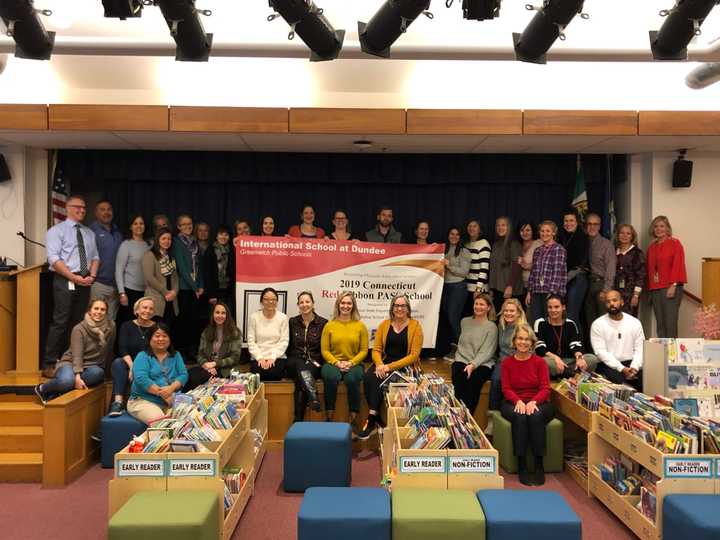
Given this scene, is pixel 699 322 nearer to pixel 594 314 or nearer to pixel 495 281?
pixel 594 314

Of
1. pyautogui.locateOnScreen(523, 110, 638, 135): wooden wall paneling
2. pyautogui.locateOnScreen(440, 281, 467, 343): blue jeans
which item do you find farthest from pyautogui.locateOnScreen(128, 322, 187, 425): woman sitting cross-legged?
pyautogui.locateOnScreen(523, 110, 638, 135): wooden wall paneling

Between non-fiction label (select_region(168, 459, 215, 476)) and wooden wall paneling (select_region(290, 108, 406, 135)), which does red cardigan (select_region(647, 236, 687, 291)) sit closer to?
wooden wall paneling (select_region(290, 108, 406, 135))

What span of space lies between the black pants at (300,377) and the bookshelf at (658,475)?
2342 mm

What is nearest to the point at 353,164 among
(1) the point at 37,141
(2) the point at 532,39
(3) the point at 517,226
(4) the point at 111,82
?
(3) the point at 517,226

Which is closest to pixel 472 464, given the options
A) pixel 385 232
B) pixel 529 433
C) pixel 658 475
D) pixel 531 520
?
pixel 531 520

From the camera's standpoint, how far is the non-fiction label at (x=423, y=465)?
3.40 metres

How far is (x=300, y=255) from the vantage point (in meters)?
6.30

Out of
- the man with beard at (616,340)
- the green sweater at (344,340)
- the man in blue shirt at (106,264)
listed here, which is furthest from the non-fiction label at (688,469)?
the man in blue shirt at (106,264)

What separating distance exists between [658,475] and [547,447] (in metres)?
1.35

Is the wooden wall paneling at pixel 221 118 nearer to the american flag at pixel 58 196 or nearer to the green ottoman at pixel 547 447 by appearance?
the american flag at pixel 58 196

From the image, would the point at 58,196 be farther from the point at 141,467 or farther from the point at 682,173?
the point at 682,173

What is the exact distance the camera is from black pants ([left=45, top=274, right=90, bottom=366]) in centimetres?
575

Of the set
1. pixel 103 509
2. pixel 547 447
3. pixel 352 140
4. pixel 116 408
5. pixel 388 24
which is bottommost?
pixel 103 509

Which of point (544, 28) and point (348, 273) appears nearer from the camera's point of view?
point (544, 28)
